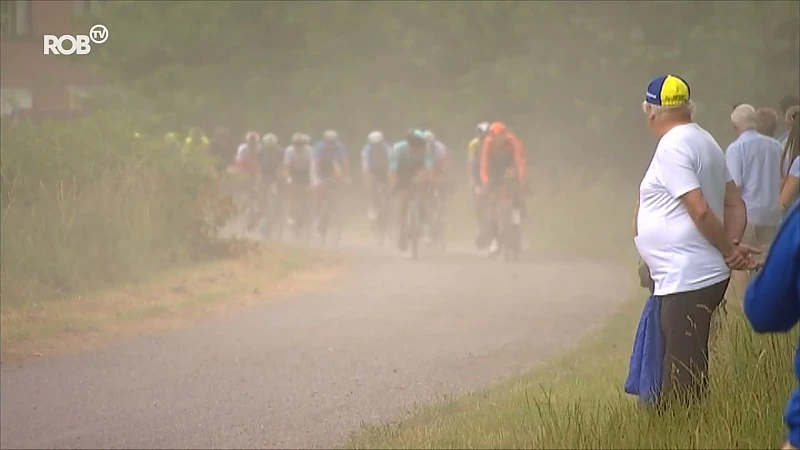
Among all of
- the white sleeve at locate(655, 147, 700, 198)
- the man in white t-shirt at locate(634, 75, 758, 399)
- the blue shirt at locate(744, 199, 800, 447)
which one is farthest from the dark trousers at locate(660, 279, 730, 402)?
the blue shirt at locate(744, 199, 800, 447)

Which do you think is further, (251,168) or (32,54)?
(251,168)

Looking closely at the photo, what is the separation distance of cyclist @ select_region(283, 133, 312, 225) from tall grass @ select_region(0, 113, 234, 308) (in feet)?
19.0

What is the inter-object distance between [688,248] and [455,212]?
2332 cm

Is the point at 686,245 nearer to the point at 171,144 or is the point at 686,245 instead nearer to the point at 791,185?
the point at 791,185

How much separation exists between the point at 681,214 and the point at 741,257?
339mm

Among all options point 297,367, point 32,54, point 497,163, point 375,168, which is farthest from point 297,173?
point 297,367

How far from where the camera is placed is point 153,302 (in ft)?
50.8

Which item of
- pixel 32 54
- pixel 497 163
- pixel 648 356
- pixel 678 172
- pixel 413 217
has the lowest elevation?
pixel 648 356

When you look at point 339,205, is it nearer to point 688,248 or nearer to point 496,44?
point 496,44

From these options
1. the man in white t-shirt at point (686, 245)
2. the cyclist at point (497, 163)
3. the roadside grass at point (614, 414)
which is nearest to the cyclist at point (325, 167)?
the cyclist at point (497, 163)

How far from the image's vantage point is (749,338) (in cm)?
733

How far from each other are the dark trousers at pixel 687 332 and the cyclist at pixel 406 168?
15180 millimetres

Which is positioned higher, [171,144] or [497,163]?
[171,144]

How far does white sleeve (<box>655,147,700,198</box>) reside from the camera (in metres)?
6.55
